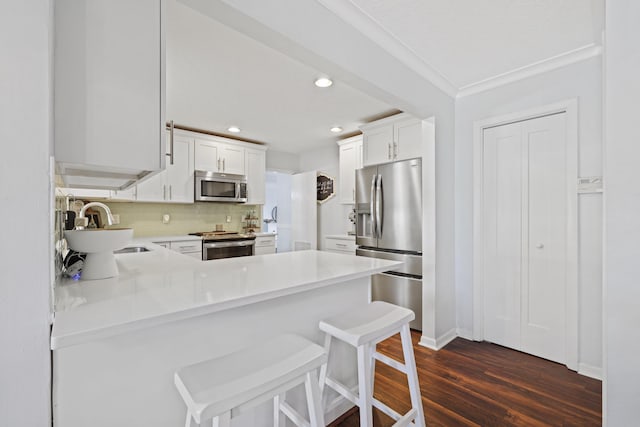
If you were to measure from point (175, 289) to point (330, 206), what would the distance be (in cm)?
391

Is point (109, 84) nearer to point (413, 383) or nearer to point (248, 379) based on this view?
point (248, 379)

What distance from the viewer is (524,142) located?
2.48 meters

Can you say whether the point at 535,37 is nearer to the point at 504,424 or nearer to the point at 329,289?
the point at 329,289

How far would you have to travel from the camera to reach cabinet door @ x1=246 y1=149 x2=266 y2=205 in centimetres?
457

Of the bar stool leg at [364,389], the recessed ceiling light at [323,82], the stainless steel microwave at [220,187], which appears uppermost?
the recessed ceiling light at [323,82]

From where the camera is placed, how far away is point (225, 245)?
3945 millimetres

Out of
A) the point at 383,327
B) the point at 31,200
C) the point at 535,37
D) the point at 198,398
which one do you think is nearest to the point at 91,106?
the point at 31,200

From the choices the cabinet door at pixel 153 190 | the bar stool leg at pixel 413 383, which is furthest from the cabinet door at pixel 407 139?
the cabinet door at pixel 153 190

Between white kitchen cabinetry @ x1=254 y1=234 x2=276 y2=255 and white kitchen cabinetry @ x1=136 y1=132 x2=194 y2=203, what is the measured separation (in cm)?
110

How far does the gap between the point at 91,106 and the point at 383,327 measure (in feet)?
4.63

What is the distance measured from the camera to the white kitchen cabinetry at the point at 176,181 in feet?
12.1

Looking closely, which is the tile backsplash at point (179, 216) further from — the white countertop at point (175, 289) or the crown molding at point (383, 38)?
the crown molding at point (383, 38)

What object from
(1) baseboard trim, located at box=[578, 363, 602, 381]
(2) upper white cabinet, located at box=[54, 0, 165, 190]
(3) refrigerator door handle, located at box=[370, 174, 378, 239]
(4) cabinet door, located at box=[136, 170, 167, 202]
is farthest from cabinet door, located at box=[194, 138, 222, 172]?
(1) baseboard trim, located at box=[578, 363, 602, 381]

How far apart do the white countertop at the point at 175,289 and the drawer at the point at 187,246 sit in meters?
1.83
